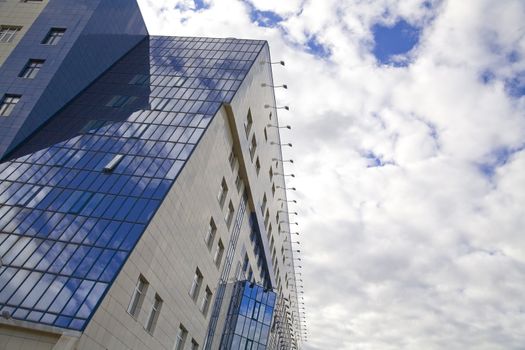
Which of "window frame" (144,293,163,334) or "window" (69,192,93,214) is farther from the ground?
"window" (69,192,93,214)

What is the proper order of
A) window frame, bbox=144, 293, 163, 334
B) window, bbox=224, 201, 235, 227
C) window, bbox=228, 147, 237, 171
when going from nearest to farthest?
window frame, bbox=144, 293, 163, 334
window, bbox=228, 147, 237, 171
window, bbox=224, 201, 235, 227

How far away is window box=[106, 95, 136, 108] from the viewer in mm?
40984

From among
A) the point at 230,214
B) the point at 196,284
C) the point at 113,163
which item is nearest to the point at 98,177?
the point at 113,163

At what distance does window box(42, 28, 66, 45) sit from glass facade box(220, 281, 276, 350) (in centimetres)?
3287

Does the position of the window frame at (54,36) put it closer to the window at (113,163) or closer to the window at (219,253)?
the window at (113,163)

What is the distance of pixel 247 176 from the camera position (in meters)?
47.6

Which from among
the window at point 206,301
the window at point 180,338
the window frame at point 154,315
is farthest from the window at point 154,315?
the window at point 206,301

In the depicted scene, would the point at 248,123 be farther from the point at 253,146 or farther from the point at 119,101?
the point at 119,101

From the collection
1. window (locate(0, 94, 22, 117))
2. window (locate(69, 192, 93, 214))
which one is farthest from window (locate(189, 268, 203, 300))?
window (locate(0, 94, 22, 117))

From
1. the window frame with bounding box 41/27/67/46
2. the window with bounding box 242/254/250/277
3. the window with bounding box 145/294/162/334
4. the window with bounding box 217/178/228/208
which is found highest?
the window frame with bounding box 41/27/67/46

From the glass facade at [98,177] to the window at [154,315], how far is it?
5.73 m

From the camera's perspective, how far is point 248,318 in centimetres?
4716

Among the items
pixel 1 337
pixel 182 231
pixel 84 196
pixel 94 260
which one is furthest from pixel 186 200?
pixel 1 337

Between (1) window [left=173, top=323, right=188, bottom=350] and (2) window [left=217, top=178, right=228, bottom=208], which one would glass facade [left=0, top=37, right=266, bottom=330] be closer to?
(2) window [left=217, top=178, right=228, bottom=208]
